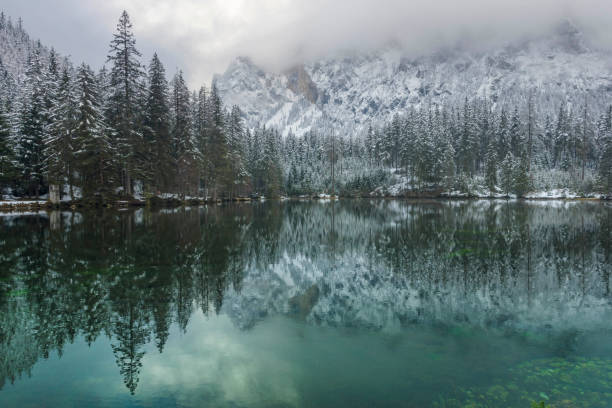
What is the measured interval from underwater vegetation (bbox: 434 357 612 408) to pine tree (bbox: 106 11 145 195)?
4132 cm

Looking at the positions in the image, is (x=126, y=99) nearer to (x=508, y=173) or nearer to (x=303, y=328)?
(x=303, y=328)

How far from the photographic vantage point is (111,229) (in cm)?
2127

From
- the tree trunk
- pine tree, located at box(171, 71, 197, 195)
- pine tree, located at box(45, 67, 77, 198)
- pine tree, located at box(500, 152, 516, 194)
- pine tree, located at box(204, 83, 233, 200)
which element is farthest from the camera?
pine tree, located at box(500, 152, 516, 194)

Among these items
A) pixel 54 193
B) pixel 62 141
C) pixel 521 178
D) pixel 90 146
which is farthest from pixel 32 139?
pixel 521 178

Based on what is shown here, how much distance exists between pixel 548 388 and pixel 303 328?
4525 millimetres

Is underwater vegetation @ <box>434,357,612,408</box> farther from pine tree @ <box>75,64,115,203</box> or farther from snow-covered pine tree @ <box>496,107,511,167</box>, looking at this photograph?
snow-covered pine tree @ <box>496,107,511,167</box>

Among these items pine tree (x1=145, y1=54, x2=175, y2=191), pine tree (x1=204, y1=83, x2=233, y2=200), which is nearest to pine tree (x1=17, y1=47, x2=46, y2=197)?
pine tree (x1=145, y1=54, x2=175, y2=191)

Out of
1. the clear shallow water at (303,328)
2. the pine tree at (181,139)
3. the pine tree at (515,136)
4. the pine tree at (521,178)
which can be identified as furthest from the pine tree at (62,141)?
the pine tree at (515,136)

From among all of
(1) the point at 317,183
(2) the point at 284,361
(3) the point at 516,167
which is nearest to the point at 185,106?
(2) the point at 284,361

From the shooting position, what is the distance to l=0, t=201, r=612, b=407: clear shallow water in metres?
5.28

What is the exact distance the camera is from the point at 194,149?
50000 millimetres

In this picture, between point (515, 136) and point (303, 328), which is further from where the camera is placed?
point (515, 136)

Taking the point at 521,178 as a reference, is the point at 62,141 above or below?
above

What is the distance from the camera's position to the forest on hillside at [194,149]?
38.8 metres
